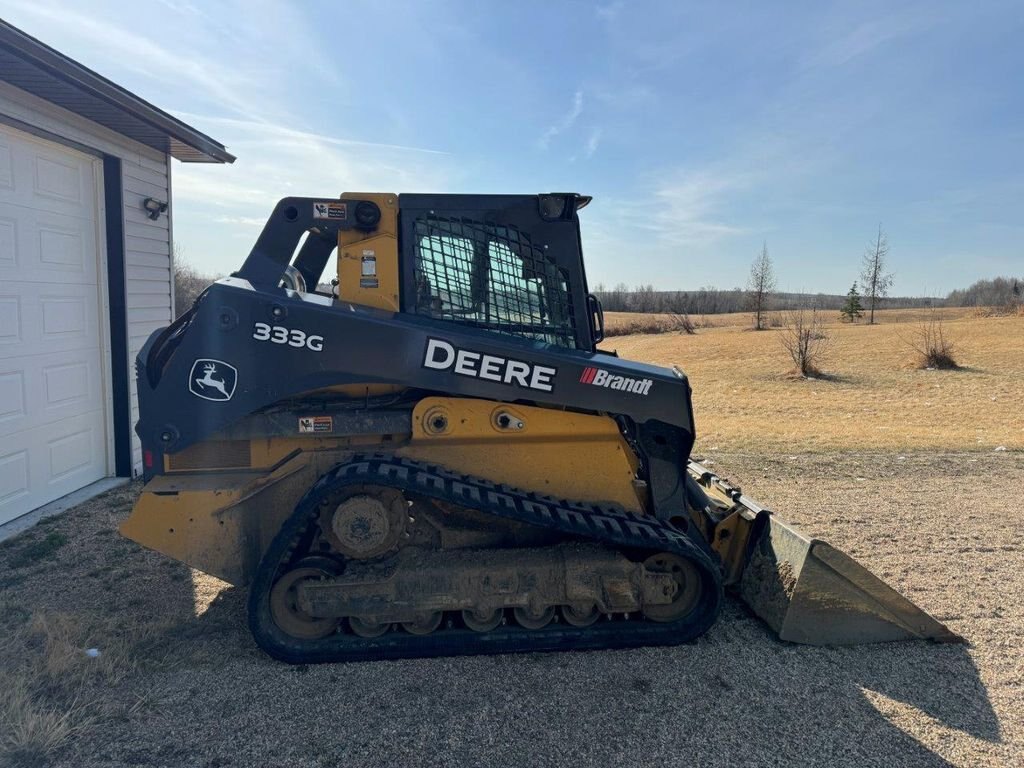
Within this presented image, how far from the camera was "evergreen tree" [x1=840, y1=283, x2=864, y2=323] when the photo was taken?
48.5 metres

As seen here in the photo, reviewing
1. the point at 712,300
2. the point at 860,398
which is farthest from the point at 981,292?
the point at 860,398

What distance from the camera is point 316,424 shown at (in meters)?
4.02

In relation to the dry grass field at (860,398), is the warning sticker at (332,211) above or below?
above

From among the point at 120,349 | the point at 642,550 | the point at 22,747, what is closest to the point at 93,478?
the point at 120,349

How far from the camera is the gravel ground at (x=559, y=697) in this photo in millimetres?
3100

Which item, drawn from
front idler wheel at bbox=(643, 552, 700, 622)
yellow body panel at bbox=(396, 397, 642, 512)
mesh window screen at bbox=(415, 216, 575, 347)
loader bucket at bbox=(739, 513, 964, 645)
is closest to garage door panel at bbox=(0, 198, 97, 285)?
mesh window screen at bbox=(415, 216, 575, 347)

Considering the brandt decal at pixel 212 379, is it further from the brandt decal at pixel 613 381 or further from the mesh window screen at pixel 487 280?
the brandt decal at pixel 613 381

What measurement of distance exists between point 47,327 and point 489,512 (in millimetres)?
5160

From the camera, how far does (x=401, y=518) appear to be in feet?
12.7

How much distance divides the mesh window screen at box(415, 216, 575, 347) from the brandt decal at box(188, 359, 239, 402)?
112cm

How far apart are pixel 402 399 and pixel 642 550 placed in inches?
65.8

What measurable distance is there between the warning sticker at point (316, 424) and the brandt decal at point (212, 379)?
0.42m

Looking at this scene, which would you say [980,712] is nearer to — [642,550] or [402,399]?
[642,550]

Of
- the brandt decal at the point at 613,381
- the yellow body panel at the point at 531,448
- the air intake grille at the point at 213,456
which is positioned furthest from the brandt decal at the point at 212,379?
the brandt decal at the point at 613,381
